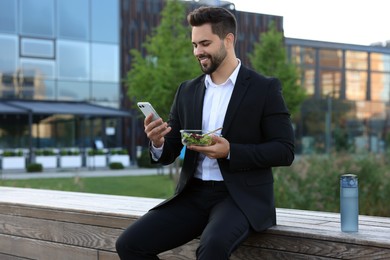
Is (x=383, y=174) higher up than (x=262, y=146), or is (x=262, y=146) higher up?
(x=262, y=146)

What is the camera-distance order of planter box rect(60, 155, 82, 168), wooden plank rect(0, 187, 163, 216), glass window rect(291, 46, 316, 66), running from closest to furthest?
wooden plank rect(0, 187, 163, 216) → planter box rect(60, 155, 82, 168) → glass window rect(291, 46, 316, 66)

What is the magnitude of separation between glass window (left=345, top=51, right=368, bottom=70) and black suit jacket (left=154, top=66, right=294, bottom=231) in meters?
38.3

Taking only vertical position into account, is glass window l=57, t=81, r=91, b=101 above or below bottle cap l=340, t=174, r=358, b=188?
above

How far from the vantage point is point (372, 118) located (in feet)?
137

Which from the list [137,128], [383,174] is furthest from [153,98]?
[137,128]

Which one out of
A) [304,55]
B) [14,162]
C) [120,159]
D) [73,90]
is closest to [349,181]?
[14,162]

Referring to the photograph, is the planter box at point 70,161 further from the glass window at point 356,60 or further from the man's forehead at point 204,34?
the man's forehead at point 204,34

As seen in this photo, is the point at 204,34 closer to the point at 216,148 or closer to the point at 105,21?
the point at 216,148

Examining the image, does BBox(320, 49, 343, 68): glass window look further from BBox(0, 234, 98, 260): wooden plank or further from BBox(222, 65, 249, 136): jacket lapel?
BBox(222, 65, 249, 136): jacket lapel

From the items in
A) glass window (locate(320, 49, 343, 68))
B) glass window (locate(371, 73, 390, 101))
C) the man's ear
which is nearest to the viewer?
the man's ear

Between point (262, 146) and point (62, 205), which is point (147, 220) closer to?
point (262, 146)

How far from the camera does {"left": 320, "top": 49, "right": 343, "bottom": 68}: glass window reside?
39.5 metres

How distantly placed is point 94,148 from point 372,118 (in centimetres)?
2088

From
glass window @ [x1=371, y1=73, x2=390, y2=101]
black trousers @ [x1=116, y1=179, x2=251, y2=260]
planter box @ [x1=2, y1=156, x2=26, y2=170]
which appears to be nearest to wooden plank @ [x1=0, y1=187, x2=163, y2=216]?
black trousers @ [x1=116, y1=179, x2=251, y2=260]
